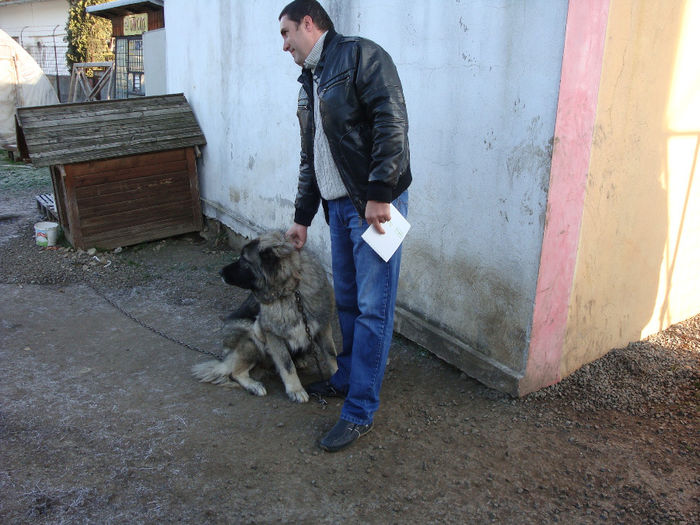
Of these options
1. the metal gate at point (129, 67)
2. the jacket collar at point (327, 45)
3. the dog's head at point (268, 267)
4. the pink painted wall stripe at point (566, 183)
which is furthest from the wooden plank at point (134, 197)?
the metal gate at point (129, 67)

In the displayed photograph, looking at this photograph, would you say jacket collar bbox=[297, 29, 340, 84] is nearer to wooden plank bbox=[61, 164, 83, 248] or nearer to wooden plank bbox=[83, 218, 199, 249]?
wooden plank bbox=[61, 164, 83, 248]

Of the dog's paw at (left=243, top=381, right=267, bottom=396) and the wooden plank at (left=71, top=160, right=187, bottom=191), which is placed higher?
the wooden plank at (left=71, top=160, right=187, bottom=191)

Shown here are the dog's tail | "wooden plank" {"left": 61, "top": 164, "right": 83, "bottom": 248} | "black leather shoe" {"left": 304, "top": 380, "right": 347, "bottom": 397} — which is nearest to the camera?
"black leather shoe" {"left": 304, "top": 380, "right": 347, "bottom": 397}

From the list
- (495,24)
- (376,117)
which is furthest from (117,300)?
(495,24)

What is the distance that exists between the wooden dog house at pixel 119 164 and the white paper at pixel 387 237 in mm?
4537

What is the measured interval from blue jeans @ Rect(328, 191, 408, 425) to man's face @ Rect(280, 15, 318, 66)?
0.77m

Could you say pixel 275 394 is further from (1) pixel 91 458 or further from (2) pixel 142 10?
(2) pixel 142 10

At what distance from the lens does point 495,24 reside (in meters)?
3.18

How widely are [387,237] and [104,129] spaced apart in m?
4.88

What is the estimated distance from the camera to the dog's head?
3377 millimetres

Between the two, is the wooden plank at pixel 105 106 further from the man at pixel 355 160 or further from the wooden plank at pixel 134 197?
the man at pixel 355 160

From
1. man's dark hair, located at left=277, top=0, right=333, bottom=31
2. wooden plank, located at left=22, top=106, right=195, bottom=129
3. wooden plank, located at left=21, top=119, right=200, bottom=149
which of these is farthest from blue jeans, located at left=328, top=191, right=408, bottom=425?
wooden plank, located at left=22, top=106, right=195, bottom=129

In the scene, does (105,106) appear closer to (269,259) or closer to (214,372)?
(214,372)

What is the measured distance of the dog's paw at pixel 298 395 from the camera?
3.55 m
